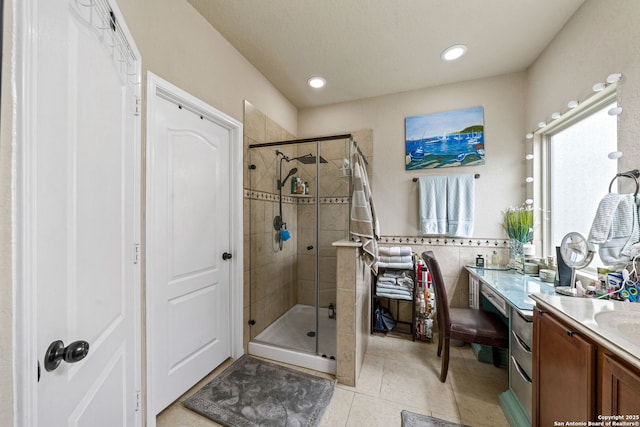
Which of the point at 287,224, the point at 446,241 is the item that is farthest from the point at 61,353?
the point at 446,241

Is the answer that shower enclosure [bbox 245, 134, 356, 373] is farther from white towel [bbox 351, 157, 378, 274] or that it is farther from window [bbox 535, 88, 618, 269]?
window [bbox 535, 88, 618, 269]

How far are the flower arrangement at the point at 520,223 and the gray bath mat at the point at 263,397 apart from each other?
6.93 ft

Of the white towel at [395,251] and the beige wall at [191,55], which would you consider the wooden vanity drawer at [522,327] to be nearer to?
the white towel at [395,251]

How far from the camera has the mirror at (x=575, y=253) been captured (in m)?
1.34

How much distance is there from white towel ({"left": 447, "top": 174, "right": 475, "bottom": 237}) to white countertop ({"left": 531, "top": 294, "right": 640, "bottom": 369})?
4.80 ft

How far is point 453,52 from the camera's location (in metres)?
2.07

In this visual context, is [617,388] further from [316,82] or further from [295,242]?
[316,82]

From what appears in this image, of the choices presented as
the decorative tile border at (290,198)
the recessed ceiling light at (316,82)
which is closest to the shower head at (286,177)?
the decorative tile border at (290,198)

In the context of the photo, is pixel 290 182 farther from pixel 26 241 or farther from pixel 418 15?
pixel 26 241

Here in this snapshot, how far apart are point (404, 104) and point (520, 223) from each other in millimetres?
1708

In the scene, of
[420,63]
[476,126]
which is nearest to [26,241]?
[420,63]

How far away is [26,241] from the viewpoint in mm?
525

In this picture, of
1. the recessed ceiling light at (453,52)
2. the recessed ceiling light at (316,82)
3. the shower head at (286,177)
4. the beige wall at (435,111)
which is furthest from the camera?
the shower head at (286,177)

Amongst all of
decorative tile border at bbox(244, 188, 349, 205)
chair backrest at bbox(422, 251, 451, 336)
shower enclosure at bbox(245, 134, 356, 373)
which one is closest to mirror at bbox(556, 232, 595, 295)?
chair backrest at bbox(422, 251, 451, 336)
